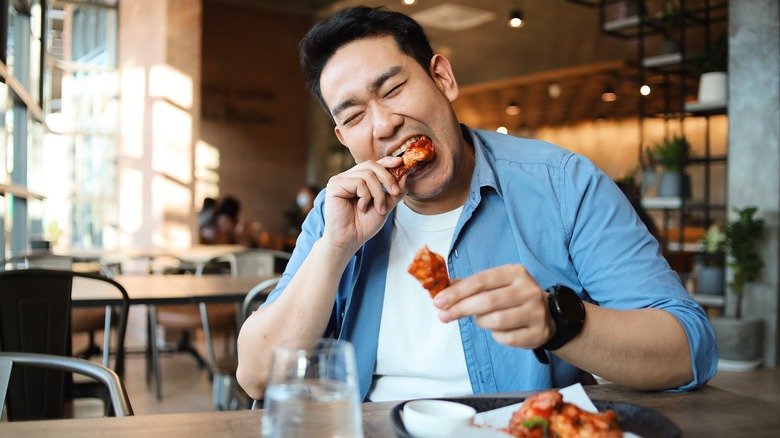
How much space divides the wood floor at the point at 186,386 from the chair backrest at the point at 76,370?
269cm

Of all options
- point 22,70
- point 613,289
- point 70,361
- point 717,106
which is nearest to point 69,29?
point 22,70

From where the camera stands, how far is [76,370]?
4.57 feet

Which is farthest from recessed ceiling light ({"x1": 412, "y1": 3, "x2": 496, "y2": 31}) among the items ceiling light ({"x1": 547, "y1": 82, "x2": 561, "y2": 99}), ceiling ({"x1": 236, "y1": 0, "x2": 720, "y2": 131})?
ceiling light ({"x1": 547, "y1": 82, "x2": 561, "y2": 99})

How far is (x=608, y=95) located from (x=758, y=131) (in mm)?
6763

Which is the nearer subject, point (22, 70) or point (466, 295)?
point (466, 295)

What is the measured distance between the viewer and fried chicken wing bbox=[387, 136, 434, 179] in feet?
4.58

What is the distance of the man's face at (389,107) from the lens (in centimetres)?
147

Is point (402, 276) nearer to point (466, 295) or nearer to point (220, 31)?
point (466, 295)

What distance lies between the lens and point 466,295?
0.90 metres

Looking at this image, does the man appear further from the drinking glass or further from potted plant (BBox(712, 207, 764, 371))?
potted plant (BBox(712, 207, 764, 371))

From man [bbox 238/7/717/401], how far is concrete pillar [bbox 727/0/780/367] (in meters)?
4.56

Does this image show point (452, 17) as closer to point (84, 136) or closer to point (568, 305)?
point (84, 136)

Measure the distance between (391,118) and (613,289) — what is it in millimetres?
586

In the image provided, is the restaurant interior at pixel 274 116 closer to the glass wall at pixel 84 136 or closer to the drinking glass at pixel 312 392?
the glass wall at pixel 84 136
